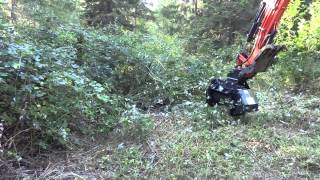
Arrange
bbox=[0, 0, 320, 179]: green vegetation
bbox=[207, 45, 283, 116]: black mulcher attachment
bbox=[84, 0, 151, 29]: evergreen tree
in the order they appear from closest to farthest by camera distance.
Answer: bbox=[0, 0, 320, 179]: green vegetation < bbox=[207, 45, 283, 116]: black mulcher attachment < bbox=[84, 0, 151, 29]: evergreen tree

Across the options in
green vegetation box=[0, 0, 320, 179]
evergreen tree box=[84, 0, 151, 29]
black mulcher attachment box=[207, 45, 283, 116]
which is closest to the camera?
green vegetation box=[0, 0, 320, 179]

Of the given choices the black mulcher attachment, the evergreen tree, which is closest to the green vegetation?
the black mulcher attachment

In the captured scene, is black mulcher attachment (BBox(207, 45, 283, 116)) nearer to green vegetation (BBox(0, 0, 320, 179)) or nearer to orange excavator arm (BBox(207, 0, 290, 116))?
orange excavator arm (BBox(207, 0, 290, 116))

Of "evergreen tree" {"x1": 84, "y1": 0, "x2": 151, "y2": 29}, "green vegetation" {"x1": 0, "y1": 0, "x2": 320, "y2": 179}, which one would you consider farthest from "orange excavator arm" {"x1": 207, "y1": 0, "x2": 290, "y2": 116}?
"evergreen tree" {"x1": 84, "y1": 0, "x2": 151, "y2": 29}

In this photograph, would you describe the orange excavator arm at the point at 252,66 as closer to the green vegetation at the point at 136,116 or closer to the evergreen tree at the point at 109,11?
the green vegetation at the point at 136,116

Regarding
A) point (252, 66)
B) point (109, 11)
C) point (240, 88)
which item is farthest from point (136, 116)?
point (109, 11)

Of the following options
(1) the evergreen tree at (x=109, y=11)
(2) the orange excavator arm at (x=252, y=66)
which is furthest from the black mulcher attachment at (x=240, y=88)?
(1) the evergreen tree at (x=109, y=11)

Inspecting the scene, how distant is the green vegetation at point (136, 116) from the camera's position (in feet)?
14.7

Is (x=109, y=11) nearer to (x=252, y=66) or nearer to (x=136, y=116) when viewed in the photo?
(x=252, y=66)

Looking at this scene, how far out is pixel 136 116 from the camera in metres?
5.38

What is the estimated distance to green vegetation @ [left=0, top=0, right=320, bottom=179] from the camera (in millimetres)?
4477

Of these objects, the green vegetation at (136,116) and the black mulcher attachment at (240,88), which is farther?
the black mulcher attachment at (240,88)

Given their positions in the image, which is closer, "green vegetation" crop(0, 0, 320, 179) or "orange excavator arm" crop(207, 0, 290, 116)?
"green vegetation" crop(0, 0, 320, 179)

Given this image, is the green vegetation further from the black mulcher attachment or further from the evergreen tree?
the evergreen tree
